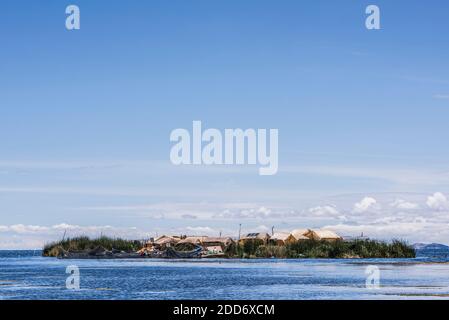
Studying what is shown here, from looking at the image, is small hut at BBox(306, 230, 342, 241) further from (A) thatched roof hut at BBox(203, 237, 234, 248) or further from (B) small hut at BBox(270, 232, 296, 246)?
(A) thatched roof hut at BBox(203, 237, 234, 248)

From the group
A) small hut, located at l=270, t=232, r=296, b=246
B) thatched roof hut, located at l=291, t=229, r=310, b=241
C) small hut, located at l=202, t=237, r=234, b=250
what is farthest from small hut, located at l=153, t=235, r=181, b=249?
thatched roof hut, located at l=291, t=229, r=310, b=241

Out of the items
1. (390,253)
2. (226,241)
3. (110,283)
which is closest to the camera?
(110,283)

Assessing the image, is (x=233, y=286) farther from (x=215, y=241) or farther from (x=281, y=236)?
(x=215, y=241)

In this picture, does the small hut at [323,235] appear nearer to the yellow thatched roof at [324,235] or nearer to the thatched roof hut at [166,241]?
the yellow thatched roof at [324,235]

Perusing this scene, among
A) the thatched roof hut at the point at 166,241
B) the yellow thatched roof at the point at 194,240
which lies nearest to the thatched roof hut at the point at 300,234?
the yellow thatched roof at the point at 194,240

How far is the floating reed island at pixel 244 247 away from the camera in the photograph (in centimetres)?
13727

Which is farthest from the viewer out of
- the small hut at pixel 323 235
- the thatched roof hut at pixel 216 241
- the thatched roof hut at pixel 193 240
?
→ the thatched roof hut at pixel 193 240

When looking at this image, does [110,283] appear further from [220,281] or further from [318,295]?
[318,295]

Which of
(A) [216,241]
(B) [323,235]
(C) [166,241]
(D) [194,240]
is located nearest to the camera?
(B) [323,235]

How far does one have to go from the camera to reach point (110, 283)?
7356cm

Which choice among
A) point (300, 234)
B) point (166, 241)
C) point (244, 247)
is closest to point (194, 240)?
point (166, 241)

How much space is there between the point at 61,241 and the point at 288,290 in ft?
334

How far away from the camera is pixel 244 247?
14675 centimetres
